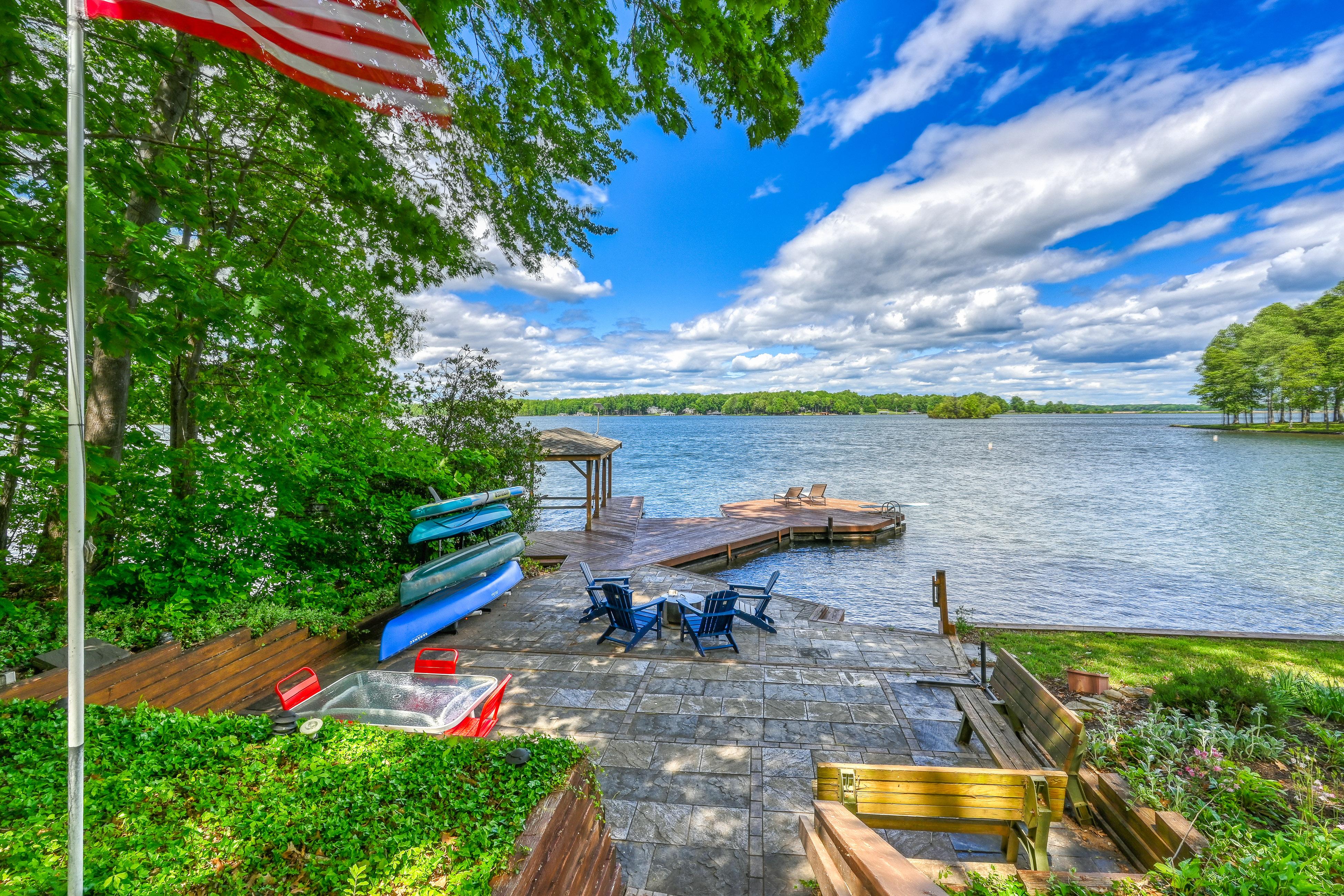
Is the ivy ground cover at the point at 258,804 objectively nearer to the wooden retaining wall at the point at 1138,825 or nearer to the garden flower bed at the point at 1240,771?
the garden flower bed at the point at 1240,771

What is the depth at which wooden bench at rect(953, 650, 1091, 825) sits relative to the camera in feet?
11.2

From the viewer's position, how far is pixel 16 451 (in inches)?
166

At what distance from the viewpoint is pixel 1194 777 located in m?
3.61

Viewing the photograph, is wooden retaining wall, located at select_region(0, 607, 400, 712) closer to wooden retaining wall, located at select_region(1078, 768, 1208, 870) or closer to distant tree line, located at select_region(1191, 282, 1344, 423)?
wooden retaining wall, located at select_region(1078, 768, 1208, 870)

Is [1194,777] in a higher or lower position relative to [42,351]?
lower

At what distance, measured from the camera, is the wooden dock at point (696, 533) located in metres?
14.4

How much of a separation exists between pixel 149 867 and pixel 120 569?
16.6 ft

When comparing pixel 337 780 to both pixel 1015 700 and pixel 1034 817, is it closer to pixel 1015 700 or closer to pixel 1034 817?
pixel 1034 817

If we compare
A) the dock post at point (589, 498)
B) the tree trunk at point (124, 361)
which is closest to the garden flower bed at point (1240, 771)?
the tree trunk at point (124, 361)

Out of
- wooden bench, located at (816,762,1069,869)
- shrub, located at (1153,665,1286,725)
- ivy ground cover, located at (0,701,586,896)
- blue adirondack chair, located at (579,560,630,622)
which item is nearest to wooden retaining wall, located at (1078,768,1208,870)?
wooden bench, located at (816,762,1069,869)

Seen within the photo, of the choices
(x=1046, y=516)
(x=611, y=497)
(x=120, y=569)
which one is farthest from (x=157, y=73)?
(x=1046, y=516)

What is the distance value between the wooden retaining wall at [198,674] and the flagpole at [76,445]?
303 cm

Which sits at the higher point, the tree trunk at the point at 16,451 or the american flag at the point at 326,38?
the american flag at the point at 326,38

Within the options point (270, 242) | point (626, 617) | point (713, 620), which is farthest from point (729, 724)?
point (270, 242)
